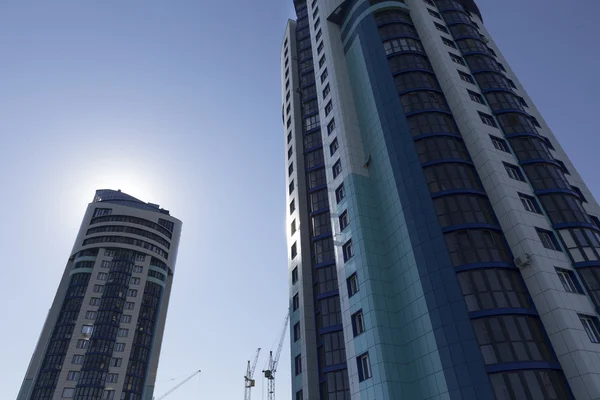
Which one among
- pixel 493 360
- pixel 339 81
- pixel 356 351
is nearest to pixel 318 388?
pixel 356 351

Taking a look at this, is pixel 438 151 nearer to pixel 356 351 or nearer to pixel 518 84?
pixel 356 351

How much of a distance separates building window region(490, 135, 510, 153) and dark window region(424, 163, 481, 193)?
5.36 meters

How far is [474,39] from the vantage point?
69.9 metres

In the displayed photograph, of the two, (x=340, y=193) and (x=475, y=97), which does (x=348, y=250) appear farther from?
(x=475, y=97)

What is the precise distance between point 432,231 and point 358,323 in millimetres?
13359

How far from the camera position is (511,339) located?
124ft

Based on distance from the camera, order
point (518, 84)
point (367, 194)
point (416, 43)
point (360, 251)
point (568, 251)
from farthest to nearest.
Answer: point (518, 84) → point (416, 43) → point (367, 194) → point (360, 251) → point (568, 251)

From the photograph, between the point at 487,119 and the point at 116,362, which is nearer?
the point at 487,119

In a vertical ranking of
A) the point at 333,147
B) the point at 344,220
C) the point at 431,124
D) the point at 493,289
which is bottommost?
the point at 493,289

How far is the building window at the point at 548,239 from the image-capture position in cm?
4401

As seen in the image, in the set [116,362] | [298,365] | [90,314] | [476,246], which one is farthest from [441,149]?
[90,314]

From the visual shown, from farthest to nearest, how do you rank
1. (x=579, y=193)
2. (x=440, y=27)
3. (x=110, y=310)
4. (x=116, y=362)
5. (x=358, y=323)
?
(x=110, y=310), (x=116, y=362), (x=440, y=27), (x=579, y=193), (x=358, y=323)

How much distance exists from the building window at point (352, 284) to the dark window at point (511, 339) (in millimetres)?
14429

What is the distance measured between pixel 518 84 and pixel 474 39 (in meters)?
13.1
